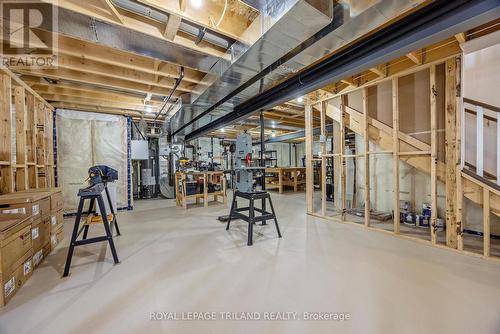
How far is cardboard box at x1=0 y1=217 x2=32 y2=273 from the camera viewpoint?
5.45 feet

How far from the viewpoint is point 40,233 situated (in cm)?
237

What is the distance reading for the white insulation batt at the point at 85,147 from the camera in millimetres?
4582

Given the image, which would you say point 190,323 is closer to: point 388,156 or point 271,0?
point 271,0

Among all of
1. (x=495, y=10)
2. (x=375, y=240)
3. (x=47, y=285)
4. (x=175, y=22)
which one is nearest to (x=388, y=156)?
(x=375, y=240)

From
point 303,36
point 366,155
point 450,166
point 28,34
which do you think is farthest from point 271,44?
point 28,34

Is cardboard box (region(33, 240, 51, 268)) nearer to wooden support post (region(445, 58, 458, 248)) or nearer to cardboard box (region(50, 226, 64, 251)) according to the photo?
cardboard box (region(50, 226, 64, 251))

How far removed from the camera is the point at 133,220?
13.7 feet

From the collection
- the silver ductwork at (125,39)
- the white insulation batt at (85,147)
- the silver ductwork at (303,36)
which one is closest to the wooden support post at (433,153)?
the silver ductwork at (303,36)

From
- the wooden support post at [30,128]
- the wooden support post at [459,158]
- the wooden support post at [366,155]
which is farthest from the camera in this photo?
the wooden support post at [366,155]

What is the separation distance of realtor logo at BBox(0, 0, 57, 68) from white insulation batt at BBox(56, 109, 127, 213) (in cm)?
208

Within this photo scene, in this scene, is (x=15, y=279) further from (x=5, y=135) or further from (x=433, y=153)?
(x=433, y=153)

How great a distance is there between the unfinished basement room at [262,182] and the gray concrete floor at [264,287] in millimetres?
16

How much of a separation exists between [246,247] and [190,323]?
1322 mm

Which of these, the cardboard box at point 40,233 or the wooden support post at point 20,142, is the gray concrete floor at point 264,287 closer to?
the cardboard box at point 40,233
